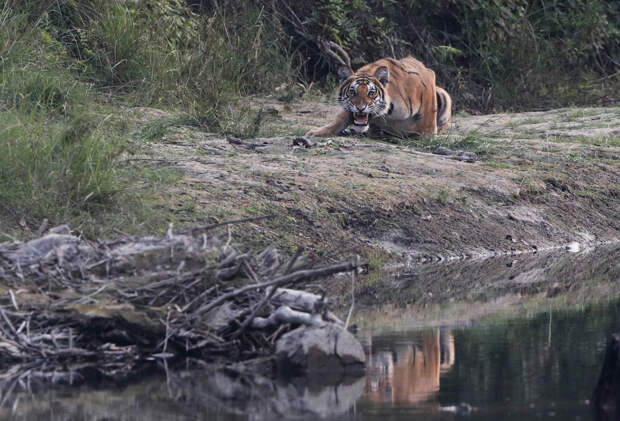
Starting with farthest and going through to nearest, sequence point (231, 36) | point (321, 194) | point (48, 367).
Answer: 1. point (231, 36)
2. point (321, 194)
3. point (48, 367)

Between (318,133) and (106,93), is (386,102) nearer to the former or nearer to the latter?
(318,133)

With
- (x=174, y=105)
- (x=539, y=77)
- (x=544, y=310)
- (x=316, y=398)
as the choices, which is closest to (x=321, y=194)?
(x=544, y=310)

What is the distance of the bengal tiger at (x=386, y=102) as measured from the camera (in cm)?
855

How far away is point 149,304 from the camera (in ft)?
13.1

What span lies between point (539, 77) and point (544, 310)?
772cm

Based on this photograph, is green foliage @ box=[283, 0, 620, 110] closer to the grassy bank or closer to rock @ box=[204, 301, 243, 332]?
the grassy bank

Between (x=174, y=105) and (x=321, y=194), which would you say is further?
(x=174, y=105)

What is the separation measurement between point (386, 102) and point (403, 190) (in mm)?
1677

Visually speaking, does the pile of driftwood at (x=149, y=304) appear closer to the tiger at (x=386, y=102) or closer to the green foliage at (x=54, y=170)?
the green foliage at (x=54, y=170)

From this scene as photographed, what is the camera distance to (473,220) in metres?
7.15

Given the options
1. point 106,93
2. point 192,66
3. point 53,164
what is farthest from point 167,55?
point 53,164

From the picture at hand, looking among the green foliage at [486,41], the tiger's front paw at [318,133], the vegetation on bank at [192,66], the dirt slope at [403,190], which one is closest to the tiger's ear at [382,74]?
the dirt slope at [403,190]

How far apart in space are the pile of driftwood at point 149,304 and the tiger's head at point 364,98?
175 inches

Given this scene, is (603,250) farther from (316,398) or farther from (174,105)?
(316,398)
